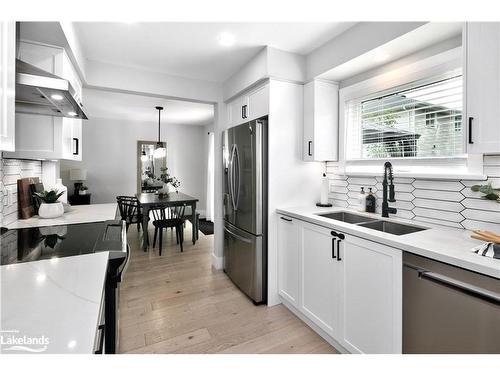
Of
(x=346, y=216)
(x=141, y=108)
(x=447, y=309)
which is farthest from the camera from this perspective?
(x=141, y=108)

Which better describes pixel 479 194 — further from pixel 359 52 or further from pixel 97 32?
pixel 97 32

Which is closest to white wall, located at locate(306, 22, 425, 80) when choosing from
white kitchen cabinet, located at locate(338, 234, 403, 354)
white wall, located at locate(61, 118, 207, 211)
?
white kitchen cabinet, located at locate(338, 234, 403, 354)

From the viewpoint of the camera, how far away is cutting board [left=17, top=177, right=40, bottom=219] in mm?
1992

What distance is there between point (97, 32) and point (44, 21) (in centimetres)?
64

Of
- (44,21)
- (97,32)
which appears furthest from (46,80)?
(97,32)

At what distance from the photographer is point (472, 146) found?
134 cm

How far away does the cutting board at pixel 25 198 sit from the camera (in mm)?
1992

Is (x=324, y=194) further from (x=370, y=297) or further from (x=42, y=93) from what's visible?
(x=42, y=93)

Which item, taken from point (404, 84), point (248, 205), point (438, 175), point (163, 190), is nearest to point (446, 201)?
point (438, 175)

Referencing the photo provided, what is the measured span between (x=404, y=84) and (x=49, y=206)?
9.92ft

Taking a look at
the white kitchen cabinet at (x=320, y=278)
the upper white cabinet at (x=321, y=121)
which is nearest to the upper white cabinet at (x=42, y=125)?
the upper white cabinet at (x=321, y=121)

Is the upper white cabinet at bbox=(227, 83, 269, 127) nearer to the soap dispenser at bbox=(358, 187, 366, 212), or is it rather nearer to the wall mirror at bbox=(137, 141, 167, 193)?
the soap dispenser at bbox=(358, 187, 366, 212)

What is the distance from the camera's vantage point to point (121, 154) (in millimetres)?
6090

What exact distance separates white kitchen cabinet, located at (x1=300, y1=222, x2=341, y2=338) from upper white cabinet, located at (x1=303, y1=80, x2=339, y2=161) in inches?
31.3
